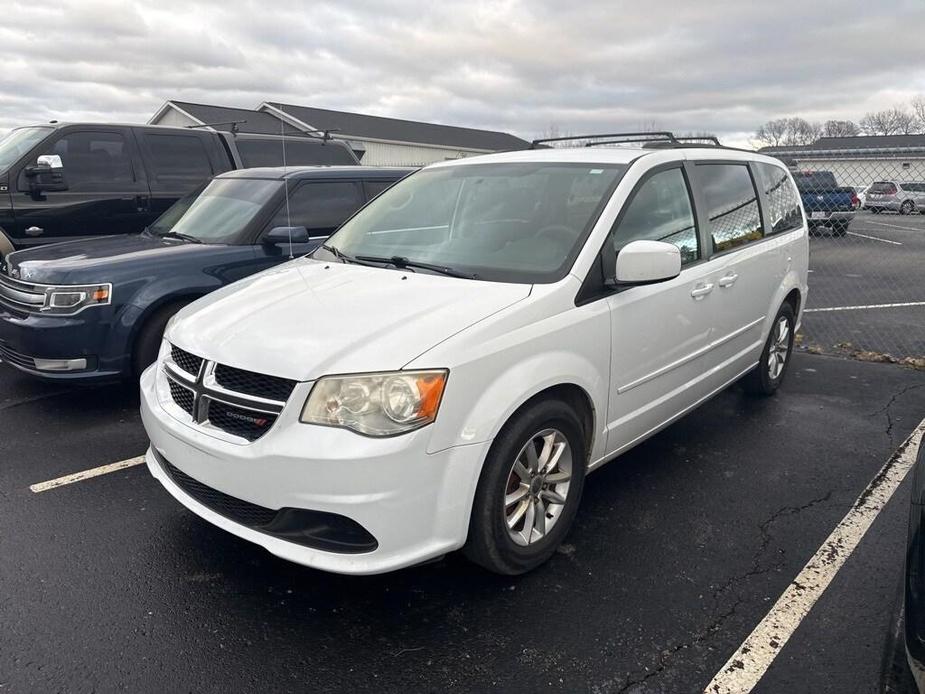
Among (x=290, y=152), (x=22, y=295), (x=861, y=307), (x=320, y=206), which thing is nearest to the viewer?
(x=22, y=295)

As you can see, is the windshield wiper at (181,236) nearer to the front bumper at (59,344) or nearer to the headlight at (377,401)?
the front bumper at (59,344)

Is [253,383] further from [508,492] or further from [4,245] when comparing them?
[4,245]

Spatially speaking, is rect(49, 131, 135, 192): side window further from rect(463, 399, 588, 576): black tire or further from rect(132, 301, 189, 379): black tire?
rect(463, 399, 588, 576): black tire

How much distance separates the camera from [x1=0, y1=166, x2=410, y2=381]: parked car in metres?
4.66

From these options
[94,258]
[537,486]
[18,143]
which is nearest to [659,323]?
[537,486]

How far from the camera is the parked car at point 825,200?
1581 centimetres

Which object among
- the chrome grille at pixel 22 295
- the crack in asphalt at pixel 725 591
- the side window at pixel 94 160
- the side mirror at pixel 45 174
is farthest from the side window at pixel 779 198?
the side mirror at pixel 45 174

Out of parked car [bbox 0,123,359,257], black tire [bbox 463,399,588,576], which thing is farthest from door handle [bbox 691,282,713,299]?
parked car [bbox 0,123,359,257]

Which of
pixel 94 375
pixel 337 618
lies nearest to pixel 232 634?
pixel 337 618

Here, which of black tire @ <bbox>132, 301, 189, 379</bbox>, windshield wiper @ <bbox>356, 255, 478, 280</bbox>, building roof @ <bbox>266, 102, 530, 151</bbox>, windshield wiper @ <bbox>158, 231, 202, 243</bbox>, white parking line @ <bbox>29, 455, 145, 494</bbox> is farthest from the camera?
building roof @ <bbox>266, 102, 530, 151</bbox>

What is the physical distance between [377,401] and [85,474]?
7.85 feet

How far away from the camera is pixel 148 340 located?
4895 millimetres

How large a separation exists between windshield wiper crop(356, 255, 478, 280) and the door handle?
53.6 inches

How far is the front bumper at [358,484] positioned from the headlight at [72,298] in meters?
2.56
